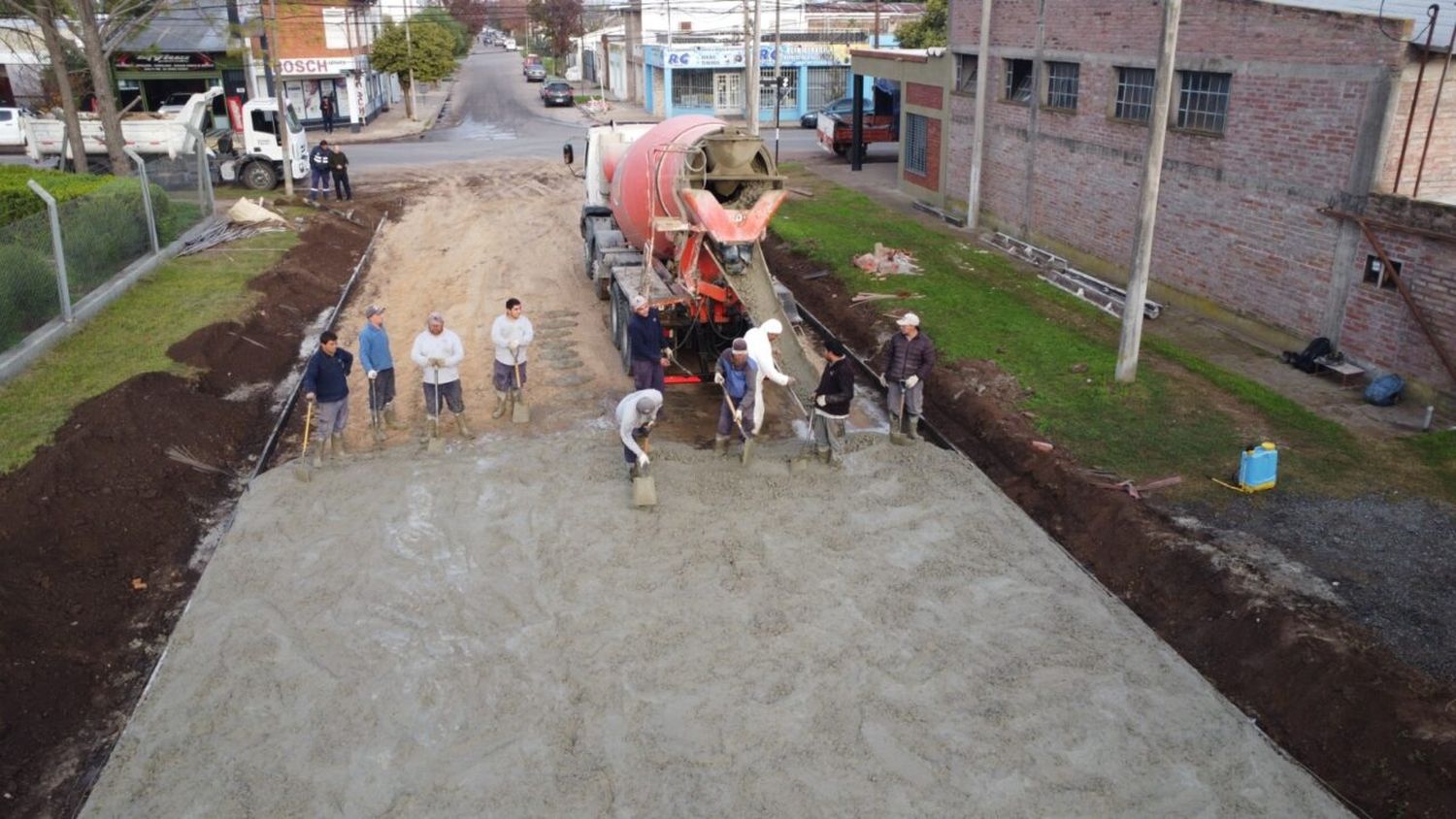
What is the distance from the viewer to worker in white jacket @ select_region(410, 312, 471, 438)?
13.2 meters

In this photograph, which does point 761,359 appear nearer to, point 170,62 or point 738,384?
point 738,384

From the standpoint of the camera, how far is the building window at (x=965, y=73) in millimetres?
27125

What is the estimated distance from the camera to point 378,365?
13.4 metres

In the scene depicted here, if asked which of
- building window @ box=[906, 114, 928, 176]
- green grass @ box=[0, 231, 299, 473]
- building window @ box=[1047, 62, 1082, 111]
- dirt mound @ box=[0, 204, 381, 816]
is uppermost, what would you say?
building window @ box=[1047, 62, 1082, 111]

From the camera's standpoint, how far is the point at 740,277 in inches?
580

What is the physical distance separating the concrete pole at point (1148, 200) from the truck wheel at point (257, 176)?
2525 centimetres

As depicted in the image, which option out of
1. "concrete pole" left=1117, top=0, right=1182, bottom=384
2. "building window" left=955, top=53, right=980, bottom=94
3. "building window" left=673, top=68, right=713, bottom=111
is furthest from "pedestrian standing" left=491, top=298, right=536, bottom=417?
"building window" left=673, top=68, right=713, bottom=111

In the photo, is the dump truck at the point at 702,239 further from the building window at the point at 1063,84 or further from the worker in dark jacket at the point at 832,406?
the building window at the point at 1063,84

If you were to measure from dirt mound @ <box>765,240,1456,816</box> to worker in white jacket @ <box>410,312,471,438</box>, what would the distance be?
6677 millimetres

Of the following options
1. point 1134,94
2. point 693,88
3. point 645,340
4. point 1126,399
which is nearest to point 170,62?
point 693,88

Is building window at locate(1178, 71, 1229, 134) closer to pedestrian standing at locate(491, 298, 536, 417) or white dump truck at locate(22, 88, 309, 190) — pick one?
pedestrian standing at locate(491, 298, 536, 417)

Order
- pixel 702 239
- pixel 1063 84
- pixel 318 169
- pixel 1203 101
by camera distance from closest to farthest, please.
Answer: pixel 702 239 < pixel 1203 101 < pixel 1063 84 < pixel 318 169

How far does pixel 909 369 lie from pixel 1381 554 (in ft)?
17.6

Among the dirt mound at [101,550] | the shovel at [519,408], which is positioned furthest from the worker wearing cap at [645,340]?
the dirt mound at [101,550]
